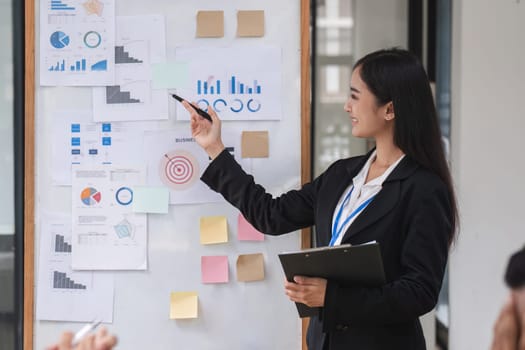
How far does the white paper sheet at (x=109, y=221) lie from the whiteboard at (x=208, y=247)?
4cm

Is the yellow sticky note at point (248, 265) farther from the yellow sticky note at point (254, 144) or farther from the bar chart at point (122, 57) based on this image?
the bar chart at point (122, 57)

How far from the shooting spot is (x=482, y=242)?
3230 millimetres

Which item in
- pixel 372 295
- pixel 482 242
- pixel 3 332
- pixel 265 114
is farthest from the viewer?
pixel 482 242

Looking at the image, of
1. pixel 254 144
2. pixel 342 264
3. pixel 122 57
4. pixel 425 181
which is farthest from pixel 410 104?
pixel 122 57

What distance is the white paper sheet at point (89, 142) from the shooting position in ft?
7.06

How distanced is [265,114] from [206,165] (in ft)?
0.80

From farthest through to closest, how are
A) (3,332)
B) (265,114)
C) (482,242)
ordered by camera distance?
1. (482,242)
2. (3,332)
3. (265,114)

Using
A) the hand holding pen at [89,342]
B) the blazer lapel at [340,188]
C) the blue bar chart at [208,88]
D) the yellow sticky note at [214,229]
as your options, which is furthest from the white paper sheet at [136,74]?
the hand holding pen at [89,342]

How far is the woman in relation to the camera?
1696 mm

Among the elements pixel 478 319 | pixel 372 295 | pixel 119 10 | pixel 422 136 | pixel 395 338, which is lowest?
pixel 478 319

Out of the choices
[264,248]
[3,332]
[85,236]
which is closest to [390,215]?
[264,248]

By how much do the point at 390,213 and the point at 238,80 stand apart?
68 cm

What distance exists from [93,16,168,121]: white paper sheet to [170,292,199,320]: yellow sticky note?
56 centimetres

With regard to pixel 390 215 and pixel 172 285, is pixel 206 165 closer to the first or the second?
pixel 172 285
